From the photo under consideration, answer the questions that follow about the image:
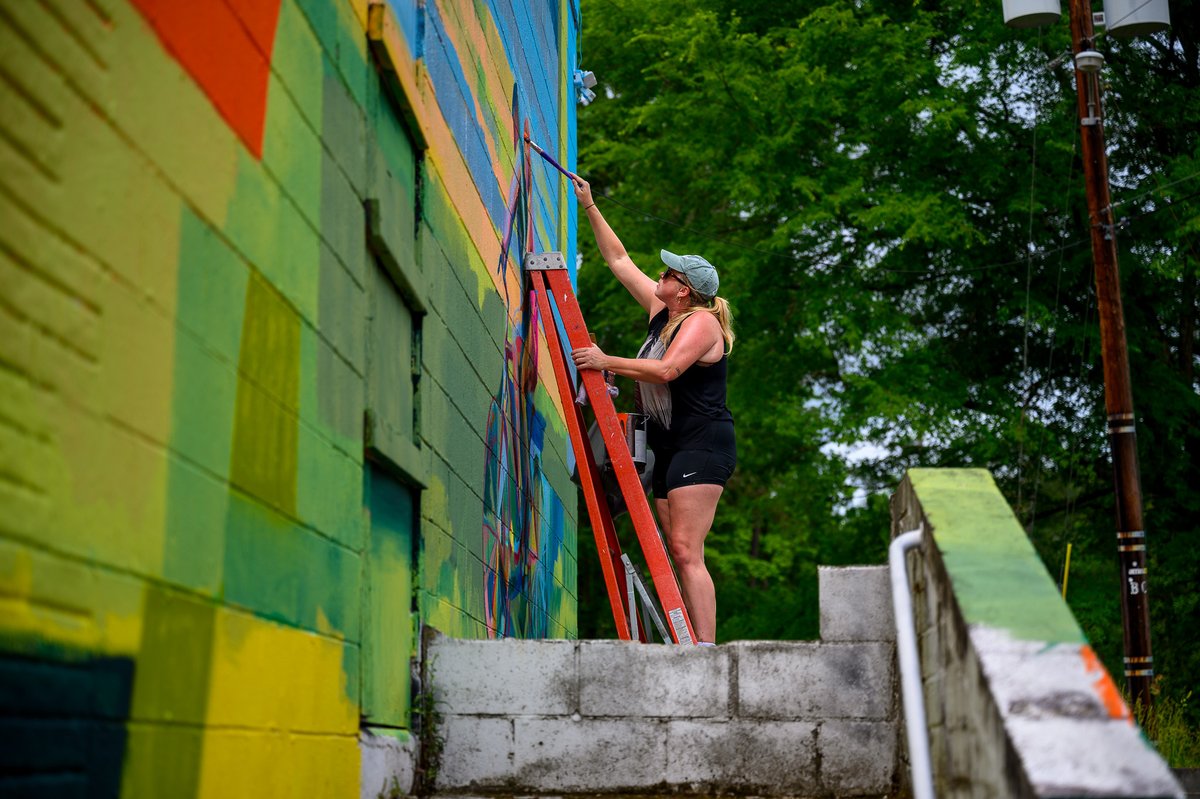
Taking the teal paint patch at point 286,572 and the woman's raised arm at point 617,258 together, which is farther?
the woman's raised arm at point 617,258

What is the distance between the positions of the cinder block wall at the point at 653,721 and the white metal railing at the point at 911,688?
991 millimetres

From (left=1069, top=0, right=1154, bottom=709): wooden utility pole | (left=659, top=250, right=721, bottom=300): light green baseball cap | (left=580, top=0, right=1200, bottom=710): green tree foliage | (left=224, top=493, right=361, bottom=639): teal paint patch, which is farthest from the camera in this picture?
(left=580, top=0, right=1200, bottom=710): green tree foliage

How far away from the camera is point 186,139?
249 centimetres

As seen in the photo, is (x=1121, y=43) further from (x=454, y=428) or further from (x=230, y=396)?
(x=230, y=396)

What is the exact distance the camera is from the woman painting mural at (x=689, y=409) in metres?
5.87

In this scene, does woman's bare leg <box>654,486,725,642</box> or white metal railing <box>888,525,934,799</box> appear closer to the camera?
white metal railing <box>888,525,934,799</box>

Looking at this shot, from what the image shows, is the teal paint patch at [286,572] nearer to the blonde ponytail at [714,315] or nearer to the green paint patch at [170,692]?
the green paint patch at [170,692]

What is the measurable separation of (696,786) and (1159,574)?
480 inches

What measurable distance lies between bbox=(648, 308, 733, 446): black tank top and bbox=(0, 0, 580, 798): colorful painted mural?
1.10 metres

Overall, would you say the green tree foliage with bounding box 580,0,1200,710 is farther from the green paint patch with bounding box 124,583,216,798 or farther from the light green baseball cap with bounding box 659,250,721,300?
the green paint patch with bounding box 124,583,216,798

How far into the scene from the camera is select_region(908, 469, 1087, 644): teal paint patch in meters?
3.06

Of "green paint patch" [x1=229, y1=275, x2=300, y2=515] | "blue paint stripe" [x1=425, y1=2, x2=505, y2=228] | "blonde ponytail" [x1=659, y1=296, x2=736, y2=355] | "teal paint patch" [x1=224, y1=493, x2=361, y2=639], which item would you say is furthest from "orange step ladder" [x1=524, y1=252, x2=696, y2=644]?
"green paint patch" [x1=229, y1=275, x2=300, y2=515]

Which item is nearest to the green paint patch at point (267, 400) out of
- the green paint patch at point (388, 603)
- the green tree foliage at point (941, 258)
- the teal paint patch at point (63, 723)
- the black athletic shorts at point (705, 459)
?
the teal paint patch at point (63, 723)

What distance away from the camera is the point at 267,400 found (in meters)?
2.95
